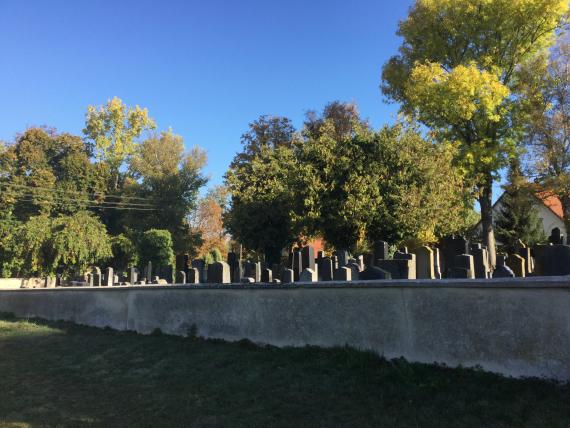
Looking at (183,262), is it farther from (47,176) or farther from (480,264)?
(47,176)

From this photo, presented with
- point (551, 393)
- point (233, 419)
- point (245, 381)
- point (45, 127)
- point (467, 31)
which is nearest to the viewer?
point (551, 393)

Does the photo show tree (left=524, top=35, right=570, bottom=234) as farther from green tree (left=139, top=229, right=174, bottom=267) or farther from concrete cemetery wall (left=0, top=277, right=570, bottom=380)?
green tree (left=139, top=229, right=174, bottom=267)

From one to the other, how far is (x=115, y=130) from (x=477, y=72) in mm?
39399

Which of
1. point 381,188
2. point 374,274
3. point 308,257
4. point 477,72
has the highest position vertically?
point 477,72

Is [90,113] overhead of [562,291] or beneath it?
overhead

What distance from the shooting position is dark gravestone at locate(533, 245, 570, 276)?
18.9ft

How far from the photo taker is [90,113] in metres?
48.8

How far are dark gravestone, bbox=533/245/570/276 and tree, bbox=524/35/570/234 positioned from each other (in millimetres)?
17115

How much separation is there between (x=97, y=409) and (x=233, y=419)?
1.73 m

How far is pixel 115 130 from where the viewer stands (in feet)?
161

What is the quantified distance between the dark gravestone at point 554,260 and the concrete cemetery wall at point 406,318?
1.05 m

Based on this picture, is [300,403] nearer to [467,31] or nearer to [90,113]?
[467,31]

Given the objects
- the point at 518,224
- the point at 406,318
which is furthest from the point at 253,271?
the point at 518,224

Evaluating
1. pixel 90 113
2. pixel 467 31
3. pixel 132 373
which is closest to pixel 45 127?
pixel 90 113
